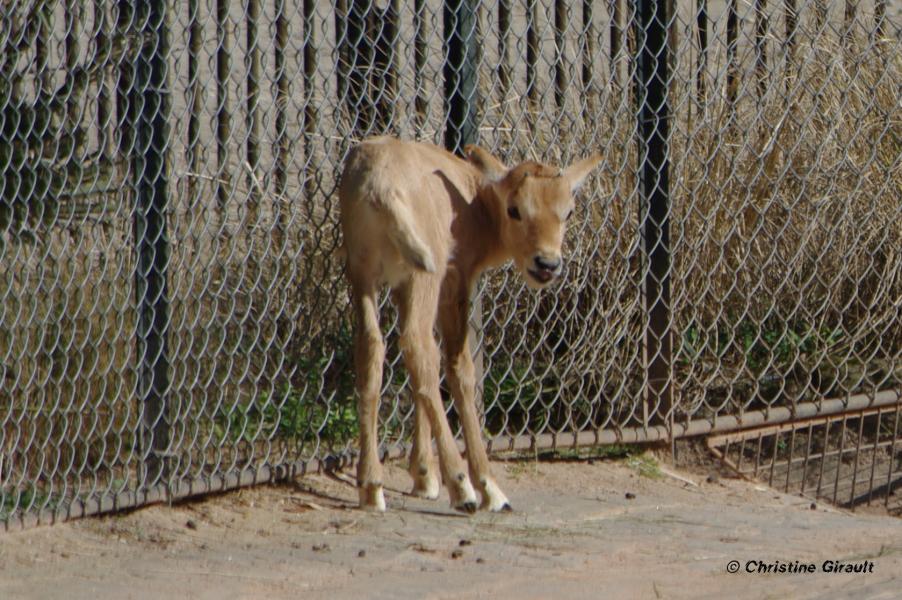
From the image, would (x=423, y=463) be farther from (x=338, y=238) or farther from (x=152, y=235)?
(x=152, y=235)

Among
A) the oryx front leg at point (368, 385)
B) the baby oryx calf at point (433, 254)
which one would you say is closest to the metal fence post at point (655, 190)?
the baby oryx calf at point (433, 254)

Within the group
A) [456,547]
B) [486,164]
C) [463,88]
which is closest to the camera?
[456,547]

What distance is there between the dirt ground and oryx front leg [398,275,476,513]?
4.7 inches

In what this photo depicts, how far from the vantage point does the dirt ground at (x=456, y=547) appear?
4.13m

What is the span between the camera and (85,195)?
4820 mm

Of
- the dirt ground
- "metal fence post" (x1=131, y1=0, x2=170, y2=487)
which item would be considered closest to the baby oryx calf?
the dirt ground

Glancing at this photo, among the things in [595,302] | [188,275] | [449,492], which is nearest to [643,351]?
[595,302]

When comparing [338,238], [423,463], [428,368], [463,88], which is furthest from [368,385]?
[463,88]

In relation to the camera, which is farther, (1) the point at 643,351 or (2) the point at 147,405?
(1) the point at 643,351

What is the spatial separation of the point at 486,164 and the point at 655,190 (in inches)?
43.1

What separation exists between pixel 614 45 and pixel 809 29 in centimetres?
119

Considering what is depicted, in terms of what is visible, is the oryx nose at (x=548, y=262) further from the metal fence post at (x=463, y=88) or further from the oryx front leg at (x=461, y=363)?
the metal fence post at (x=463, y=88)

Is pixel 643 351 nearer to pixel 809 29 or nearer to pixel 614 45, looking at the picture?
pixel 614 45

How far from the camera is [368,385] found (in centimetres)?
500
